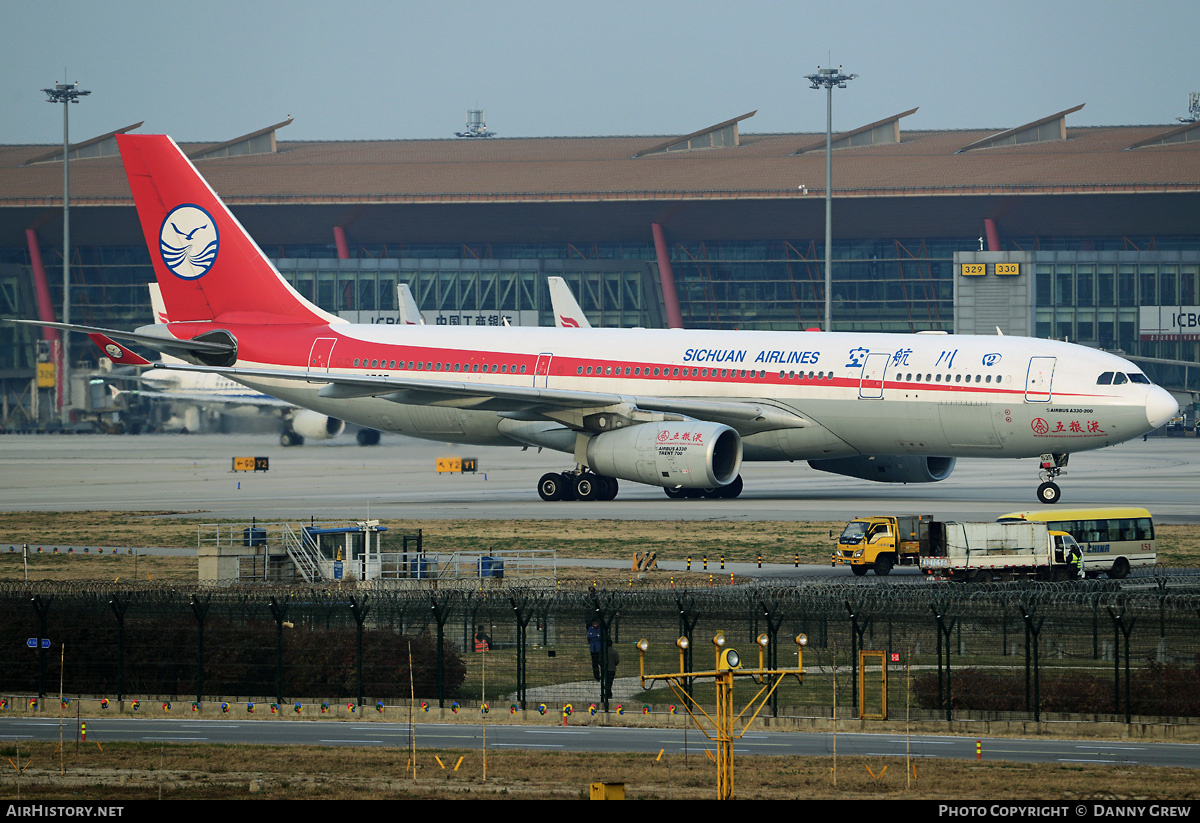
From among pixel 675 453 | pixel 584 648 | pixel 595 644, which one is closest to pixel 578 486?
pixel 675 453

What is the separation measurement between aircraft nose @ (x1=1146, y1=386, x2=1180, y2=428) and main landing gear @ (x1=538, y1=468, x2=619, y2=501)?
54.8 ft

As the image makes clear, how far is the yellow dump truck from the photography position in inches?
1337

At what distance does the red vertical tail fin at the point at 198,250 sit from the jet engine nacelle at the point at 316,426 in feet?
99.2

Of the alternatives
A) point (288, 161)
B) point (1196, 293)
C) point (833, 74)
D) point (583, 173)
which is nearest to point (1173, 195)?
point (1196, 293)

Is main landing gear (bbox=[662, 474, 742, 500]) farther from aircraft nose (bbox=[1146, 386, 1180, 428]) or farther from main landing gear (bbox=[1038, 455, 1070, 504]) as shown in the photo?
aircraft nose (bbox=[1146, 386, 1180, 428])

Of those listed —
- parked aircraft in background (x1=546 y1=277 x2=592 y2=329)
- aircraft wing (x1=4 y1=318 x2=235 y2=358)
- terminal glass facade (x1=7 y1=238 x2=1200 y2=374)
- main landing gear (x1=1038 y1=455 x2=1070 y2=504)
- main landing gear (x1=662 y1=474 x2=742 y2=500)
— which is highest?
terminal glass facade (x1=7 y1=238 x2=1200 y2=374)

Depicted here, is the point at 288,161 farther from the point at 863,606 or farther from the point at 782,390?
the point at 863,606

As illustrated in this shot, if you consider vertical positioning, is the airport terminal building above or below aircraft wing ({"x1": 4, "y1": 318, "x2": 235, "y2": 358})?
above

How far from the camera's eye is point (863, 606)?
76.4 ft

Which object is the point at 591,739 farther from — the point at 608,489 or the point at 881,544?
the point at 608,489

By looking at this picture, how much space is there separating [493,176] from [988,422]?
285 ft

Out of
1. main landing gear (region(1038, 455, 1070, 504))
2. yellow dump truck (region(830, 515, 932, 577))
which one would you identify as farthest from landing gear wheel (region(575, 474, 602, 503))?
yellow dump truck (region(830, 515, 932, 577))

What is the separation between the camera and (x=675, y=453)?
1779 inches

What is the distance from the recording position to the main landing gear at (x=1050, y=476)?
1750 inches
